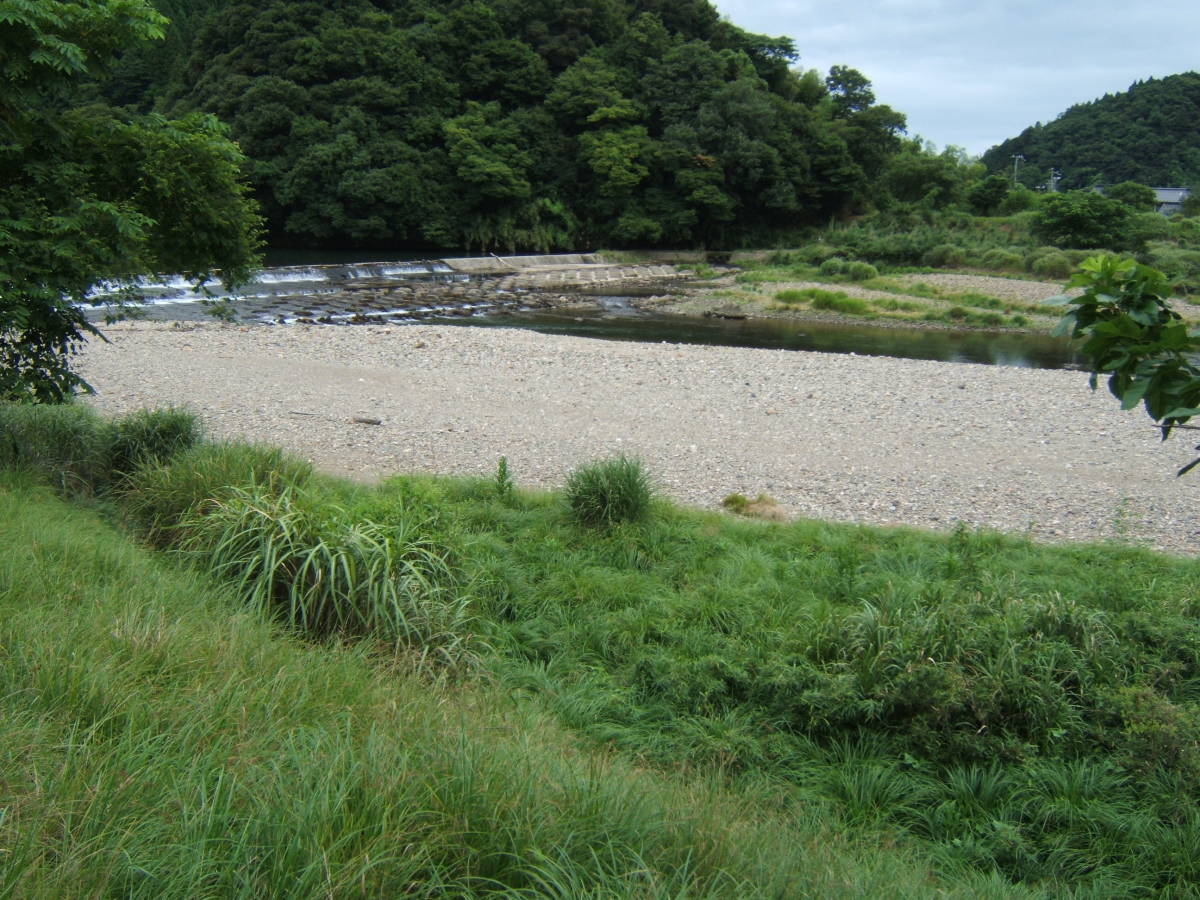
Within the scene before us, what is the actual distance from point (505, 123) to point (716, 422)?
3863 cm

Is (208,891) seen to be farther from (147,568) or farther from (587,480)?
(587,480)

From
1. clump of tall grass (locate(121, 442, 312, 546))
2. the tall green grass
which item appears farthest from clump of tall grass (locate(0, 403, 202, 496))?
the tall green grass

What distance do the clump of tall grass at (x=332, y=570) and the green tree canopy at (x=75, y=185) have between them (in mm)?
1795

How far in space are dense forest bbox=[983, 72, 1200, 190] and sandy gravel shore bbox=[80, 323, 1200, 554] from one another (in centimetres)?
5607

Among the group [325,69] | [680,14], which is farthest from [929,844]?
[680,14]

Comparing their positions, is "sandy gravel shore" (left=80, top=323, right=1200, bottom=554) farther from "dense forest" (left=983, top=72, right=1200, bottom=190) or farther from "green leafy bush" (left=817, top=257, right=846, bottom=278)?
"dense forest" (left=983, top=72, right=1200, bottom=190)

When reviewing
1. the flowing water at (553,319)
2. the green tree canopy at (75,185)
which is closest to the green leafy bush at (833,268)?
the flowing water at (553,319)

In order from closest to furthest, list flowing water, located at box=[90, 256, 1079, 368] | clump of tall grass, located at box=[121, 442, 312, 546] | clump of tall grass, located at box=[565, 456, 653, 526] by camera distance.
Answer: clump of tall grass, located at box=[121, 442, 312, 546], clump of tall grass, located at box=[565, 456, 653, 526], flowing water, located at box=[90, 256, 1079, 368]

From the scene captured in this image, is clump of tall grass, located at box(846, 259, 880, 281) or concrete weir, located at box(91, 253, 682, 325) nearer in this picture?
concrete weir, located at box(91, 253, 682, 325)

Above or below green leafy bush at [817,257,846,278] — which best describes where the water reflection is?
below

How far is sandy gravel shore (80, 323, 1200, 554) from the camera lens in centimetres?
782

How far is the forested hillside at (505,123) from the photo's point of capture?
39.9 metres

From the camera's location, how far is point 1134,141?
64.0m

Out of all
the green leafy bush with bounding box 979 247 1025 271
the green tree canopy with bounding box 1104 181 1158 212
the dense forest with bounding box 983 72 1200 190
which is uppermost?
the dense forest with bounding box 983 72 1200 190
